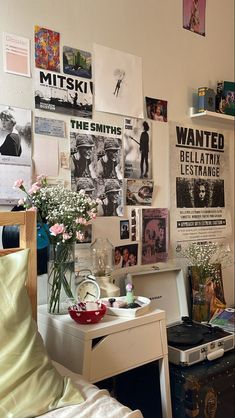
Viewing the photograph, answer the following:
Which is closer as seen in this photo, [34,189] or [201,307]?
[34,189]

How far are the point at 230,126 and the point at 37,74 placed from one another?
4.50 ft

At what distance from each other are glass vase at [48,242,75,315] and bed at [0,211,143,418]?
10.4 inches

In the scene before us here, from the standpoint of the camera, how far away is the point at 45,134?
5.84 ft

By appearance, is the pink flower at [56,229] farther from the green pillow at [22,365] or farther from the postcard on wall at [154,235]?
the postcard on wall at [154,235]

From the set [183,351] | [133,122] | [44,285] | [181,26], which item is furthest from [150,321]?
[181,26]

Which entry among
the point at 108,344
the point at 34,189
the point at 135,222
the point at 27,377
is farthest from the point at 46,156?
the point at 27,377

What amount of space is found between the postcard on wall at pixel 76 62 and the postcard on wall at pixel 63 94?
0.03 metres

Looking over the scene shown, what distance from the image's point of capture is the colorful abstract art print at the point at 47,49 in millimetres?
1756

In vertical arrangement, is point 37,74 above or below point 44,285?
above

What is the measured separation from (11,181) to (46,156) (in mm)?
197

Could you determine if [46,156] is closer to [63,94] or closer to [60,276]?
[63,94]

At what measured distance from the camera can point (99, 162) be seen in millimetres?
1968

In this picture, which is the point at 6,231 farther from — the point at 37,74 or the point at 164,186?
the point at 164,186

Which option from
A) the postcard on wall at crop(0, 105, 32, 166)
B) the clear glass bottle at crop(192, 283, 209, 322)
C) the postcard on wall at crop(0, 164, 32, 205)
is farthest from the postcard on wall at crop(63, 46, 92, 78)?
the clear glass bottle at crop(192, 283, 209, 322)
